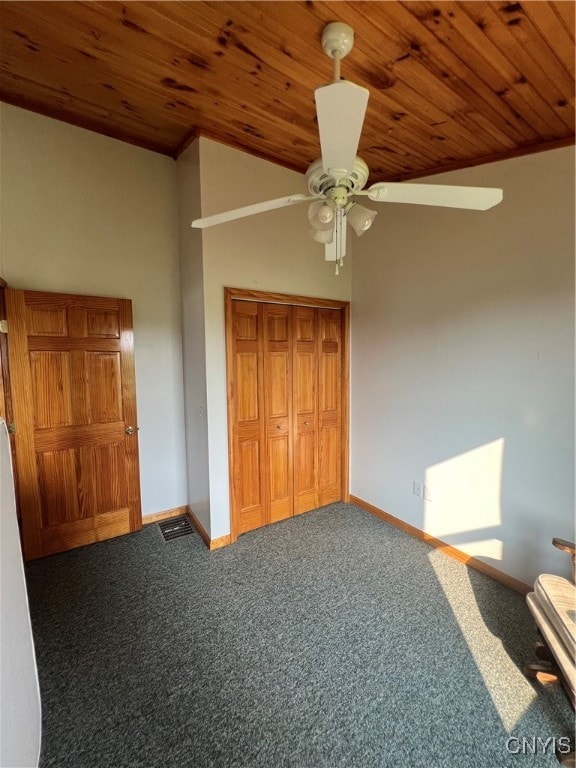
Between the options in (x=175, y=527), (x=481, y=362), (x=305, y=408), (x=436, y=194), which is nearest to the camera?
(x=436, y=194)

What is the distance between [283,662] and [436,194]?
224 centimetres

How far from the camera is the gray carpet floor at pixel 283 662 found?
133cm

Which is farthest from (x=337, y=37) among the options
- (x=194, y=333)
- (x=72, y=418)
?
(x=72, y=418)

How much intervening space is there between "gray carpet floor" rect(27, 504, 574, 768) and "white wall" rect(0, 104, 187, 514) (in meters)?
0.98

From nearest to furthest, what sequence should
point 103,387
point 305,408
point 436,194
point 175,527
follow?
1. point 436,194
2. point 103,387
3. point 175,527
4. point 305,408

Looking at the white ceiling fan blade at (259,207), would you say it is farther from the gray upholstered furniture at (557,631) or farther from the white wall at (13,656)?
the gray upholstered furniture at (557,631)

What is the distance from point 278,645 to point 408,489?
5.36 ft

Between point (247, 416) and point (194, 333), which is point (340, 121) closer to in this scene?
point (194, 333)

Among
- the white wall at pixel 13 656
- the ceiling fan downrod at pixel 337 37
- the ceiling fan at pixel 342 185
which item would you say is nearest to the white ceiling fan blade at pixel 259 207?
the ceiling fan at pixel 342 185

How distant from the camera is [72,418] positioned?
254 cm

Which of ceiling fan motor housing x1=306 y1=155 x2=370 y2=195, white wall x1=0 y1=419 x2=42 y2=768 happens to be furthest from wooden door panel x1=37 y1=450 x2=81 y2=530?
ceiling fan motor housing x1=306 y1=155 x2=370 y2=195

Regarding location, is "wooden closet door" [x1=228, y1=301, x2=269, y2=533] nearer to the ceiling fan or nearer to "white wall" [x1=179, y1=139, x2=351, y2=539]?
"white wall" [x1=179, y1=139, x2=351, y2=539]

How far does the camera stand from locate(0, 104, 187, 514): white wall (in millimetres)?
2311

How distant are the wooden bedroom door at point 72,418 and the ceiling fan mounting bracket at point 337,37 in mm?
2092
